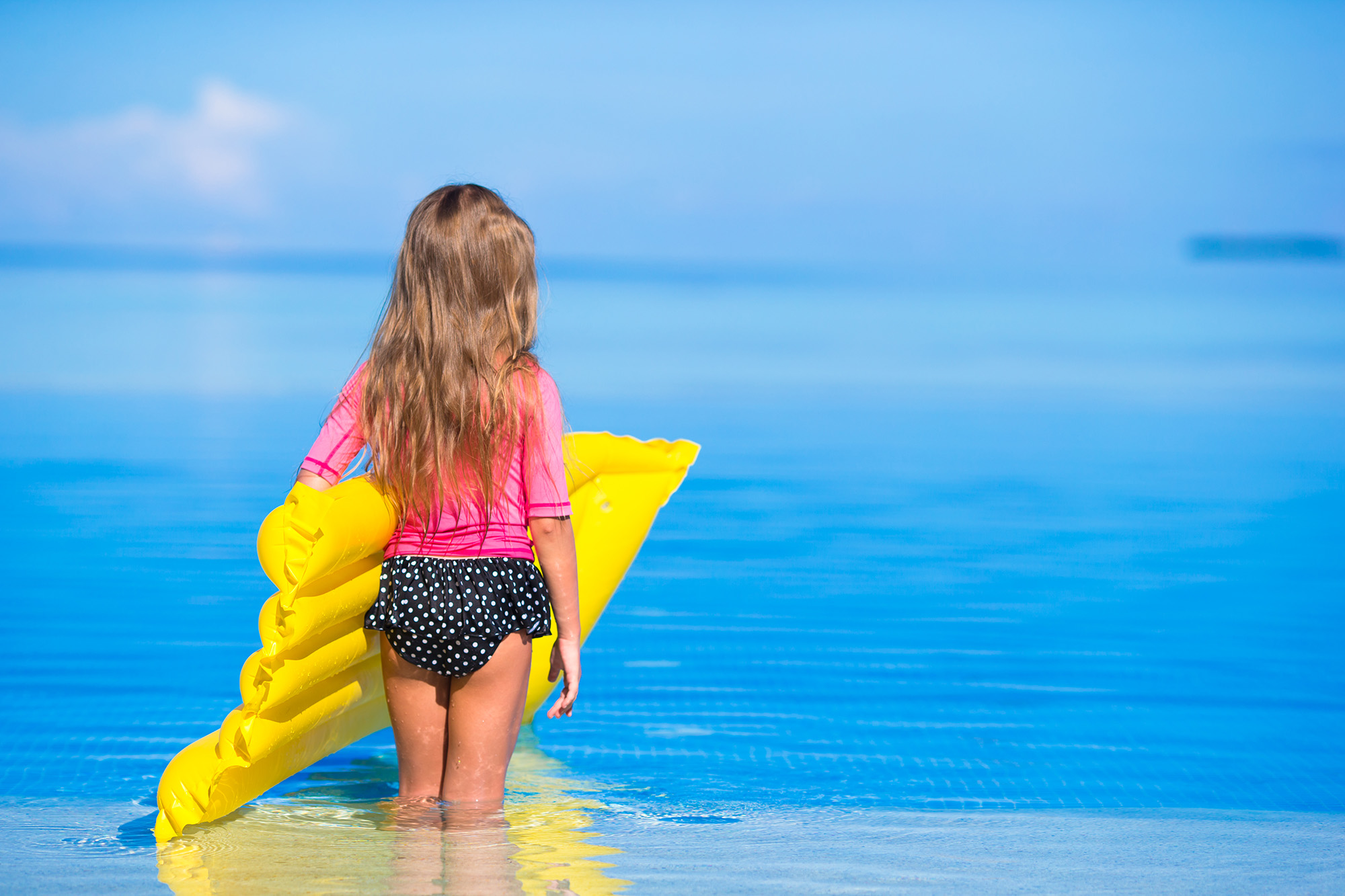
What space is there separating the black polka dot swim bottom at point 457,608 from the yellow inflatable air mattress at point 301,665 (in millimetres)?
95

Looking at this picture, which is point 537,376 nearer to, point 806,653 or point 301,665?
point 301,665

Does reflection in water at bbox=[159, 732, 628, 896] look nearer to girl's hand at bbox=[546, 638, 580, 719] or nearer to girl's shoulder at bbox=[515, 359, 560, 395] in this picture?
girl's hand at bbox=[546, 638, 580, 719]

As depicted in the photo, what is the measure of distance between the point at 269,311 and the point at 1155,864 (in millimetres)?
17304

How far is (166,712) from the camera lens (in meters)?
3.44

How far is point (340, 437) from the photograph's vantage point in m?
2.29

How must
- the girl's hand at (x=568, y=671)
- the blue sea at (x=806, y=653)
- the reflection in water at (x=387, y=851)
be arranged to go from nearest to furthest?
1. the reflection in water at (x=387, y=851)
2. the girl's hand at (x=568, y=671)
3. the blue sea at (x=806, y=653)

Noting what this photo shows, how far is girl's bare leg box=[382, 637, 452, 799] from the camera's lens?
7.53 feet

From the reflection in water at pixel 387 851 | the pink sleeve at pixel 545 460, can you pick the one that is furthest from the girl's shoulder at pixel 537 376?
the reflection in water at pixel 387 851

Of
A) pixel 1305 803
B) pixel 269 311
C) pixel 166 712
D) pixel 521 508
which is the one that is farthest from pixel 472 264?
pixel 269 311

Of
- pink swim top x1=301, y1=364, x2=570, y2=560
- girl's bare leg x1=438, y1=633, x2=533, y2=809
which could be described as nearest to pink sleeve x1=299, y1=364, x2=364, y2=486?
pink swim top x1=301, y1=364, x2=570, y2=560

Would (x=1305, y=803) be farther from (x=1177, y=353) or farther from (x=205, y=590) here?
(x=1177, y=353)

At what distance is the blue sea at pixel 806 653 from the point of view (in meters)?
2.40

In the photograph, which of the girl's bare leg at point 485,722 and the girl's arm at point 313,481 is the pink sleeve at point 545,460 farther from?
the girl's arm at point 313,481

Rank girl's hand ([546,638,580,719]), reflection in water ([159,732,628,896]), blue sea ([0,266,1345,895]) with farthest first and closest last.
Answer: blue sea ([0,266,1345,895]), girl's hand ([546,638,580,719]), reflection in water ([159,732,628,896])
